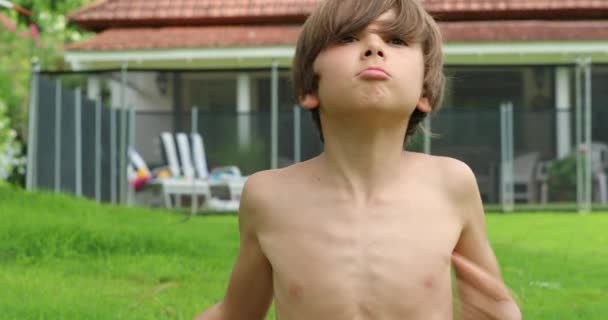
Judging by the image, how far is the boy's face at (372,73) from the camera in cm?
209

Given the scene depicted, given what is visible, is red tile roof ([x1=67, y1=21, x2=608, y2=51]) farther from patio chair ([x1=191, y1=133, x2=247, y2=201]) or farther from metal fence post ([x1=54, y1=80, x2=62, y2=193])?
metal fence post ([x1=54, y1=80, x2=62, y2=193])

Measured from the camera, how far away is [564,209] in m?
13.7

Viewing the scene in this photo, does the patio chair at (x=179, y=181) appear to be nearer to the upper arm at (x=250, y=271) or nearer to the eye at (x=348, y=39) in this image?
the upper arm at (x=250, y=271)

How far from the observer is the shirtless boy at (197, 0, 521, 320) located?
2123 mm

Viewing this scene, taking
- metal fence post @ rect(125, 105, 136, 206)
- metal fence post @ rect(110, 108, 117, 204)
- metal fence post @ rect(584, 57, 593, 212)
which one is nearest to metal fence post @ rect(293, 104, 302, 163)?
metal fence post @ rect(125, 105, 136, 206)

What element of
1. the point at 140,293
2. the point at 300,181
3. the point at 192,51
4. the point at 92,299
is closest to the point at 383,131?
the point at 300,181

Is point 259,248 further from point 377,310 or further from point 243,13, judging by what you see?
point 243,13

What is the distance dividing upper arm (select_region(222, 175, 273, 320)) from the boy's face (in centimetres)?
28

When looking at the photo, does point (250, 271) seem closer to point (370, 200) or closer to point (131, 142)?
point (370, 200)

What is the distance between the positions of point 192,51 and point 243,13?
1.84m

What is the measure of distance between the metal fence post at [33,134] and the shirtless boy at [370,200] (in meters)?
10.0

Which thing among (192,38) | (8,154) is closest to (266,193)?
(8,154)

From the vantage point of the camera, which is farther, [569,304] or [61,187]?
[61,187]

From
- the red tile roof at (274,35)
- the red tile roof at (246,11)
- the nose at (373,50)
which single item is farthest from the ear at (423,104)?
the red tile roof at (246,11)
